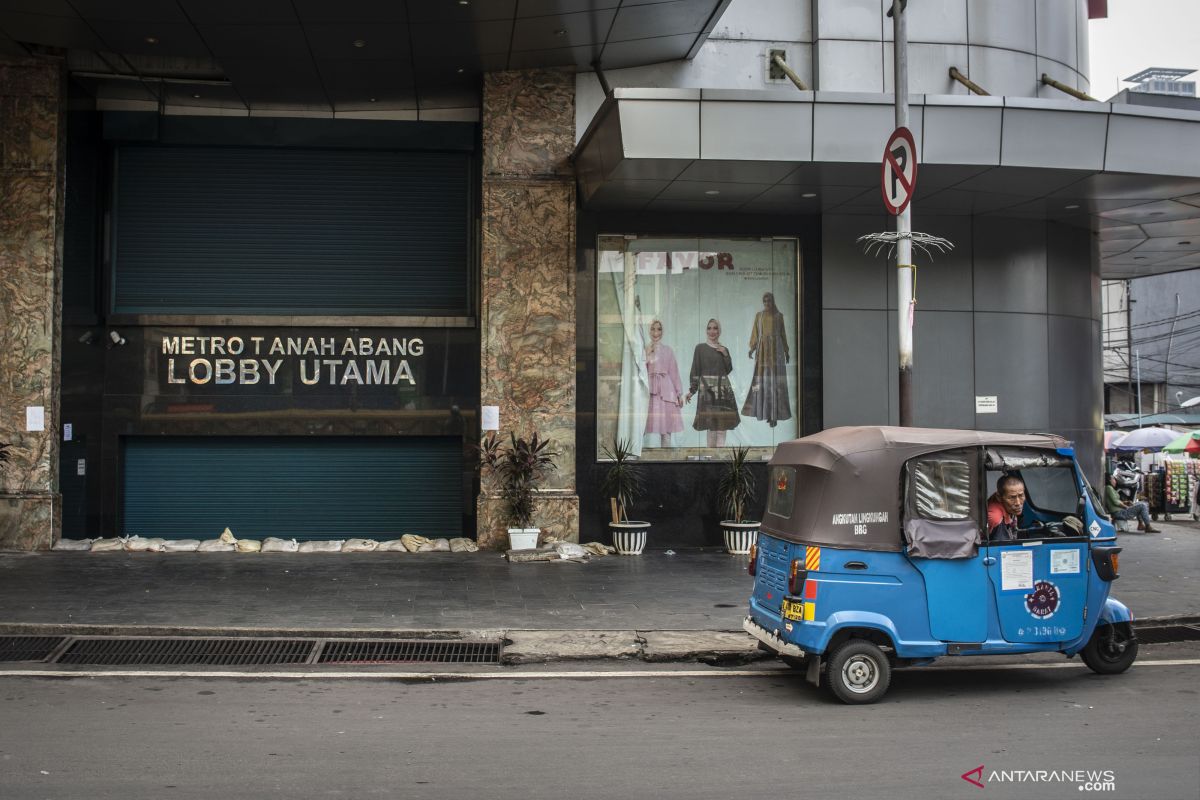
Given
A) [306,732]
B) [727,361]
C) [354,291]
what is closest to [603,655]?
[306,732]

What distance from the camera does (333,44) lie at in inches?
578

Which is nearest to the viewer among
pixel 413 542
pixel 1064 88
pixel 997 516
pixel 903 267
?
pixel 997 516

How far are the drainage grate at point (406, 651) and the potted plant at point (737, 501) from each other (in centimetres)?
682

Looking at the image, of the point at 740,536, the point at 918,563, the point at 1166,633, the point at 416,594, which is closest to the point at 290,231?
the point at 416,594

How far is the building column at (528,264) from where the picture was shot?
1633 centimetres

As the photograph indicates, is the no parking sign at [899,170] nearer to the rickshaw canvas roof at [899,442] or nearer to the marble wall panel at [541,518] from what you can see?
the rickshaw canvas roof at [899,442]

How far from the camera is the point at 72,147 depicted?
1614 cm

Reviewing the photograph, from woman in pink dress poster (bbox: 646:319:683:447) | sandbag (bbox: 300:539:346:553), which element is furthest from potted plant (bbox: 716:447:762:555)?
sandbag (bbox: 300:539:346:553)

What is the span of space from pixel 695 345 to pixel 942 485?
916cm

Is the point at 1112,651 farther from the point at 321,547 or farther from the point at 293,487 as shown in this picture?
the point at 293,487

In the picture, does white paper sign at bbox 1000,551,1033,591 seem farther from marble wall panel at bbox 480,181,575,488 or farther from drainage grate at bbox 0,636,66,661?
marble wall panel at bbox 480,181,575,488

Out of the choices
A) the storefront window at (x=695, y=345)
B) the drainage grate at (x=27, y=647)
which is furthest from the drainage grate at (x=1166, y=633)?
the drainage grate at (x=27, y=647)

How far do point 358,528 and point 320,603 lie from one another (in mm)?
5501

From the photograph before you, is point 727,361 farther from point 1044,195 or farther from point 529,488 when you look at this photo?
point 1044,195
